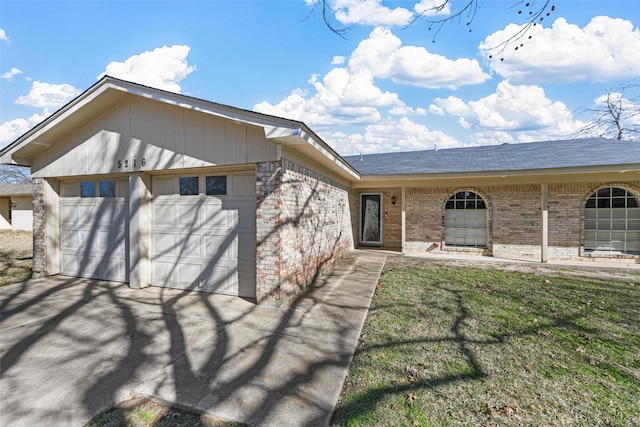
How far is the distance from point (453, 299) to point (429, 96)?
27.6 ft

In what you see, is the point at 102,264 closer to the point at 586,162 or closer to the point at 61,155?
the point at 61,155

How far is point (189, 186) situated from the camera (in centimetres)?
595

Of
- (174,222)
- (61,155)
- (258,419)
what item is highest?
(61,155)

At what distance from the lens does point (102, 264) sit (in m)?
6.74

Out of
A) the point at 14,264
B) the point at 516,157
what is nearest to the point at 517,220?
the point at 516,157

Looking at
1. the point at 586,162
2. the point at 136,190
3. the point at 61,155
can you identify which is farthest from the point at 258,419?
the point at 586,162

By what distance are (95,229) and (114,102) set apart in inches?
116

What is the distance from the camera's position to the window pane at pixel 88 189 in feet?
22.5

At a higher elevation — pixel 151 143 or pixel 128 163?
pixel 151 143

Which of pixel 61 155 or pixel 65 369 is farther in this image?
pixel 61 155

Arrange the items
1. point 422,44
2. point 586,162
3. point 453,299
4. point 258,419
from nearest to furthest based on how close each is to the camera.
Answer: point 258,419 < point 422,44 < point 453,299 < point 586,162

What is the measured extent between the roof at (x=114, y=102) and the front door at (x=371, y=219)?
207 inches

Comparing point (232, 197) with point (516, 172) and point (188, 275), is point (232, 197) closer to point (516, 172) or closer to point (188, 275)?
point (188, 275)

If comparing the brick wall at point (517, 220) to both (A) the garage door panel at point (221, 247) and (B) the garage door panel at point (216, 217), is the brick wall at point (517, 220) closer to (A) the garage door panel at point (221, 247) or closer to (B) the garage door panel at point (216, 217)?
(A) the garage door panel at point (221, 247)
